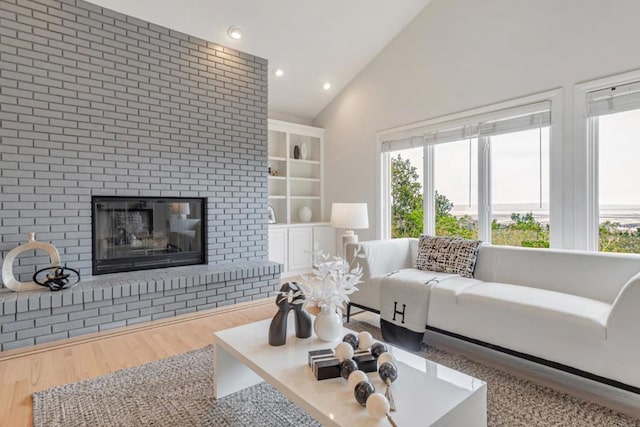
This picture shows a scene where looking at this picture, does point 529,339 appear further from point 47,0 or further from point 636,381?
point 47,0

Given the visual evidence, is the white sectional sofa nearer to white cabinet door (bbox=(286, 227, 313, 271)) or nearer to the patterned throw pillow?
the patterned throw pillow

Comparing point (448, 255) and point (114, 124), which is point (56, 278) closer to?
point (114, 124)

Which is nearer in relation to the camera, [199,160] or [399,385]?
[399,385]

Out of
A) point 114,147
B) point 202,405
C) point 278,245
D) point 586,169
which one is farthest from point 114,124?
point 586,169

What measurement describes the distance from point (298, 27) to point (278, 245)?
2.68 metres

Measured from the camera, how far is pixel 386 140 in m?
4.51

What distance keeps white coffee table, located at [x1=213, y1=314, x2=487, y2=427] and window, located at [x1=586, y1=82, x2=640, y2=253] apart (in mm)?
2337

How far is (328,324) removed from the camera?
170 centimetres

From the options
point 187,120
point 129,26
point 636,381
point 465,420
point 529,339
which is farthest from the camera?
point 187,120

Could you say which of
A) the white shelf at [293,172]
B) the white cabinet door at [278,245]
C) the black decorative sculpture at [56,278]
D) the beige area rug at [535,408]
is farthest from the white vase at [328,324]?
the white shelf at [293,172]

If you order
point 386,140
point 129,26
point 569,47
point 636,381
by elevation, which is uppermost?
point 129,26

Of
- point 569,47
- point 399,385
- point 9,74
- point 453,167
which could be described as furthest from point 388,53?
point 399,385

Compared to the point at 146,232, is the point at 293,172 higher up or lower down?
higher up

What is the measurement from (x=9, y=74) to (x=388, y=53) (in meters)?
3.80
